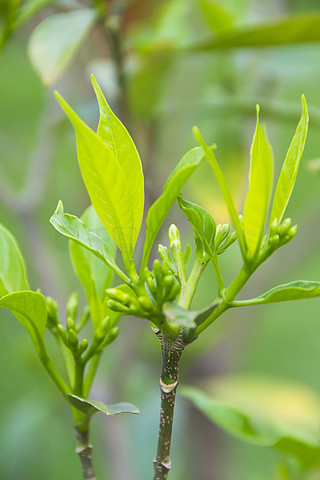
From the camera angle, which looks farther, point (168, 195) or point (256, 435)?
point (256, 435)

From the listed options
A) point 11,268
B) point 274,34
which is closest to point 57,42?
point 274,34

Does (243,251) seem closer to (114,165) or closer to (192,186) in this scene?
(114,165)

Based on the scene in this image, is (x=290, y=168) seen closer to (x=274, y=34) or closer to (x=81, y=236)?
(x=81, y=236)

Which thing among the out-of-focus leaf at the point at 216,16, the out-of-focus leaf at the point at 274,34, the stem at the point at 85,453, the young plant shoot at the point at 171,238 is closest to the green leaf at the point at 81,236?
the young plant shoot at the point at 171,238

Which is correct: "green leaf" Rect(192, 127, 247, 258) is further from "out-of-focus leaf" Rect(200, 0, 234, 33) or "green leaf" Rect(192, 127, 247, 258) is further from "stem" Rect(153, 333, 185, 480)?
"out-of-focus leaf" Rect(200, 0, 234, 33)

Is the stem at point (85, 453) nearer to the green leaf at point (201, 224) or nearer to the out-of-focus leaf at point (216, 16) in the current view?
the green leaf at point (201, 224)

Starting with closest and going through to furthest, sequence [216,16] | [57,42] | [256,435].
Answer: [256,435] → [57,42] → [216,16]
